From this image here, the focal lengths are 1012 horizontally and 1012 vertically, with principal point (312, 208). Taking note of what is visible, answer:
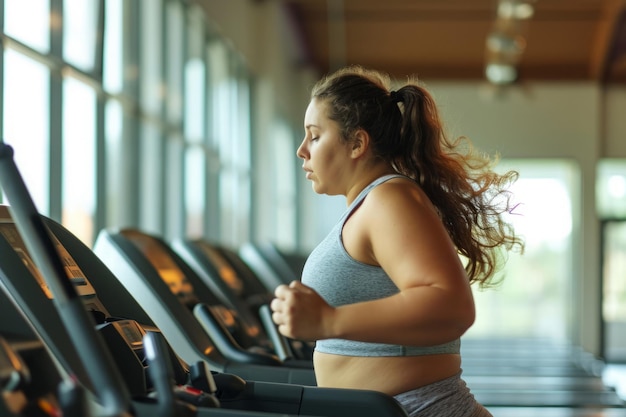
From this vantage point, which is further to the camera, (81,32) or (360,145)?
(81,32)

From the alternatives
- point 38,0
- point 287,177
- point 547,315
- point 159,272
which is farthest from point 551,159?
point 159,272

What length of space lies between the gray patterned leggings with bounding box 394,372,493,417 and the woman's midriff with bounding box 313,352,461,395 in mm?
12

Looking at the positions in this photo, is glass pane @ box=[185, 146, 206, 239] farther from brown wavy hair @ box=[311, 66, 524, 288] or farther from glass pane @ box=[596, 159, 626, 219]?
glass pane @ box=[596, 159, 626, 219]

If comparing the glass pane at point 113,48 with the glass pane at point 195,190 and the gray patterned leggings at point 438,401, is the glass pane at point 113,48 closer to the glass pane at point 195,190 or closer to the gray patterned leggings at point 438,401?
the glass pane at point 195,190

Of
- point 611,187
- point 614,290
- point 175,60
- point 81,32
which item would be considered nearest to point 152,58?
point 175,60

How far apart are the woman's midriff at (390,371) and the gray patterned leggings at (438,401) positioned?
0.04 ft

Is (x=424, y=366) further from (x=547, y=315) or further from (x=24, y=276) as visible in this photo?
(x=547, y=315)

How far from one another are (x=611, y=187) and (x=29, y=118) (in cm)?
1009

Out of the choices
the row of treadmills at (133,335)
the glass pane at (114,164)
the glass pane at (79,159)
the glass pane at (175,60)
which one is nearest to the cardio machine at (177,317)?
the row of treadmills at (133,335)

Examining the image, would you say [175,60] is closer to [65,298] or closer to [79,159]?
[79,159]

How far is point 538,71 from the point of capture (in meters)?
12.7

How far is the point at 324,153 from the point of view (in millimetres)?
1929

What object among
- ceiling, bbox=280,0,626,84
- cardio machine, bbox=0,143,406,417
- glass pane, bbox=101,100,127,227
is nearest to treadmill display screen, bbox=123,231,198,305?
cardio machine, bbox=0,143,406,417

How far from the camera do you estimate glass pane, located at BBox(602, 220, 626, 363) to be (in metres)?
12.7
